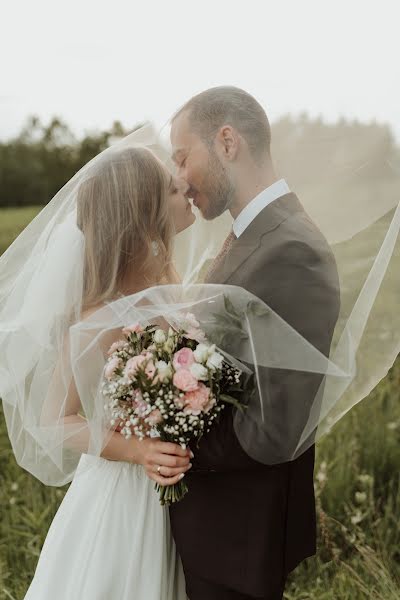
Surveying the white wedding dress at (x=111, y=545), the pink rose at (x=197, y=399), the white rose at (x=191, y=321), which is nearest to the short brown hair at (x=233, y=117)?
the white rose at (x=191, y=321)

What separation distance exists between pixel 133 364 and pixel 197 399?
21cm

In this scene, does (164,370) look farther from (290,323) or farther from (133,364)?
(290,323)

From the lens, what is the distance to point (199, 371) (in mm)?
1989

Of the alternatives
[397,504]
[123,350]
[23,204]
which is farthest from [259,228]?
[23,204]

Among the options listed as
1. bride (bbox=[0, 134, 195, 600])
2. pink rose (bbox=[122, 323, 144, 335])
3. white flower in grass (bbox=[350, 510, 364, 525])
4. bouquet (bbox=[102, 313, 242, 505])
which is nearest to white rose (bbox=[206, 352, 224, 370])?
bouquet (bbox=[102, 313, 242, 505])

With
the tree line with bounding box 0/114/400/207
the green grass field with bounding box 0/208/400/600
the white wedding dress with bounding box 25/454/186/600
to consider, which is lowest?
the green grass field with bounding box 0/208/400/600

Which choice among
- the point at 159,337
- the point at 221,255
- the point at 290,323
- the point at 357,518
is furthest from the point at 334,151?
the point at 357,518

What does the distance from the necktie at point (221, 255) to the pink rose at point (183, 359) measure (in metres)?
0.34

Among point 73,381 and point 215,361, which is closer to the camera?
point 215,361

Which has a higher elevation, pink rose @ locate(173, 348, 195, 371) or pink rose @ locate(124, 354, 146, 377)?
pink rose @ locate(173, 348, 195, 371)

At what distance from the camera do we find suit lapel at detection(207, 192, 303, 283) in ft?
7.16

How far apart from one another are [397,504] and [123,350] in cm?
239

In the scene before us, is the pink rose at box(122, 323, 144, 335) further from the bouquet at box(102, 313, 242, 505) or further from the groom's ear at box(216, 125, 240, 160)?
the groom's ear at box(216, 125, 240, 160)

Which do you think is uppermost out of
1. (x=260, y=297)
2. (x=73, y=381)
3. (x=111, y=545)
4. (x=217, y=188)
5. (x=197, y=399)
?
(x=217, y=188)
